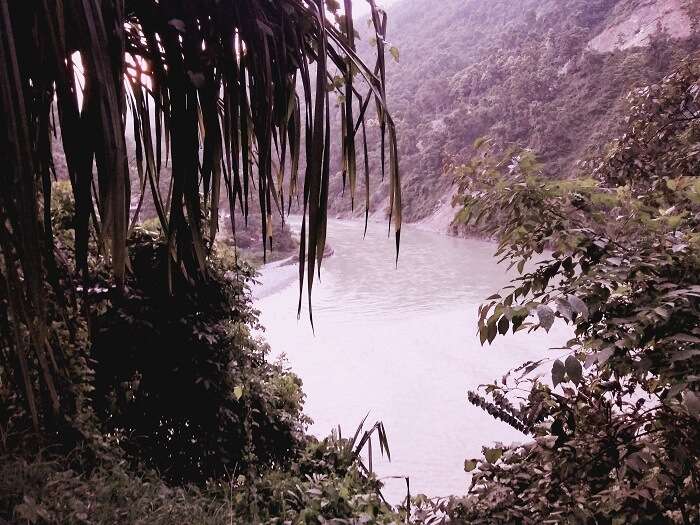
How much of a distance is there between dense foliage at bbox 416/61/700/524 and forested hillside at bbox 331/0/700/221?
13.9 metres

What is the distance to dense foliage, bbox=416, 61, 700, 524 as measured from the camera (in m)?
1.05

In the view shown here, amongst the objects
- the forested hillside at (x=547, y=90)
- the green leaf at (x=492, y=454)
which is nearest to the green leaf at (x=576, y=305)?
the green leaf at (x=492, y=454)

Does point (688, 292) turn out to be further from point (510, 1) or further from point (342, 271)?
point (510, 1)

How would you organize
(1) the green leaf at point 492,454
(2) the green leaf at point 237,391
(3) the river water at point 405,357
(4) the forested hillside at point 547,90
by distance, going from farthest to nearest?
(4) the forested hillside at point 547,90 → (3) the river water at point 405,357 → (2) the green leaf at point 237,391 → (1) the green leaf at point 492,454

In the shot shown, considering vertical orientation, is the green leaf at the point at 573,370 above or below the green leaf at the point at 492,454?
above

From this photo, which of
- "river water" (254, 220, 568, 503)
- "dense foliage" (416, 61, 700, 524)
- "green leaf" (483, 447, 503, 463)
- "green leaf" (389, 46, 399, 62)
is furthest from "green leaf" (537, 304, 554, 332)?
"river water" (254, 220, 568, 503)

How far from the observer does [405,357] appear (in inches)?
244

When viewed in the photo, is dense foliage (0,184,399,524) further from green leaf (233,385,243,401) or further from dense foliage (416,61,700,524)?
dense foliage (416,61,700,524)

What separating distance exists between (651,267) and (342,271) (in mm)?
11382

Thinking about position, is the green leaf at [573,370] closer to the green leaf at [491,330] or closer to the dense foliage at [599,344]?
the dense foliage at [599,344]

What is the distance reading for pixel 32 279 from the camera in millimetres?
553

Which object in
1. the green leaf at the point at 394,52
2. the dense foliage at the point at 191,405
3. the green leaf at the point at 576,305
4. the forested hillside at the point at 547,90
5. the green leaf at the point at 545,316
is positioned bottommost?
the dense foliage at the point at 191,405

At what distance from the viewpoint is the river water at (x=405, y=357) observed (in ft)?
13.4

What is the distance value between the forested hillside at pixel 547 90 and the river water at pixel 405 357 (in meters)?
7.08
